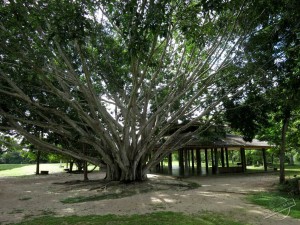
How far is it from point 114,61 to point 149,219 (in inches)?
307

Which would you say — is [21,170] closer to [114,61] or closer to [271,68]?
[114,61]

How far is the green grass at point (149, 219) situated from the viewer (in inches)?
288

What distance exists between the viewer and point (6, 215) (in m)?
9.05

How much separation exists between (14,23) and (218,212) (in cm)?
855

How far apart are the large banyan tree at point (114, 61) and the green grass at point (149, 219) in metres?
4.13

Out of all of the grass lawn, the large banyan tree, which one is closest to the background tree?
the large banyan tree

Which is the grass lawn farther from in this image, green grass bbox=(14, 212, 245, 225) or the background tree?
green grass bbox=(14, 212, 245, 225)

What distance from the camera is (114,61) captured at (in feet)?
43.6

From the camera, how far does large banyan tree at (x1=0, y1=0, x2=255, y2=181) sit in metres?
7.15

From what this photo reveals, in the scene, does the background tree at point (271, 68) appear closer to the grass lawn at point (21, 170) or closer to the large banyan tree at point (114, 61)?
the large banyan tree at point (114, 61)

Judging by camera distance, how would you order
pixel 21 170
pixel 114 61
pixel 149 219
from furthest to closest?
pixel 21 170 < pixel 114 61 < pixel 149 219

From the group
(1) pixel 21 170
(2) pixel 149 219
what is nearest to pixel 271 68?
(2) pixel 149 219

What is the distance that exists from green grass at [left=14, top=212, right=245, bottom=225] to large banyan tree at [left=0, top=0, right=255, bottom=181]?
4131mm

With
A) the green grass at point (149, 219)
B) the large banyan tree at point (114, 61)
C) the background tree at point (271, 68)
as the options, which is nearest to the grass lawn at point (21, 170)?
the large banyan tree at point (114, 61)
